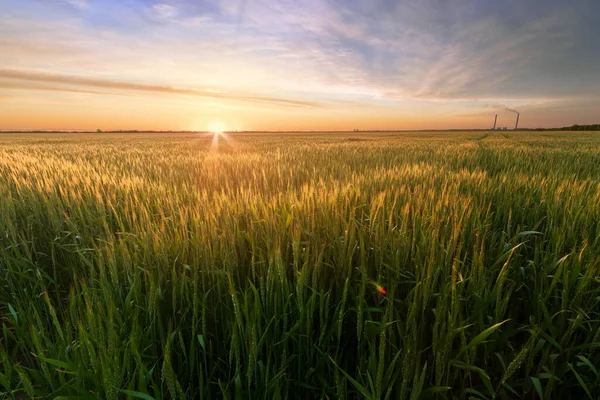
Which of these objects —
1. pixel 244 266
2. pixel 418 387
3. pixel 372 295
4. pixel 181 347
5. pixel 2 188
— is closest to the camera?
pixel 418 387

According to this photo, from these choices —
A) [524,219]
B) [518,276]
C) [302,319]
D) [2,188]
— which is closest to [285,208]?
[302,319]

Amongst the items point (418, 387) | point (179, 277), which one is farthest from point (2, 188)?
point (418, 387)

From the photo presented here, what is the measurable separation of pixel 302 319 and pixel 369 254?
1.93ft

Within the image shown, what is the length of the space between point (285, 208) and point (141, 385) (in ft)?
3.85

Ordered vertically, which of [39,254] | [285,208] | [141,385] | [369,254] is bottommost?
[39,254]

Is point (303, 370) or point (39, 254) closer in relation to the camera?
point (303, 370)

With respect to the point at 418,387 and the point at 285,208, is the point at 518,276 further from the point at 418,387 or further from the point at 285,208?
the point at 285,208

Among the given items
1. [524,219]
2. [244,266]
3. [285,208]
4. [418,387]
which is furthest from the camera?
[524,219]

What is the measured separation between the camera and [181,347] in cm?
105

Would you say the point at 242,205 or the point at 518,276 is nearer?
the point at 518,276

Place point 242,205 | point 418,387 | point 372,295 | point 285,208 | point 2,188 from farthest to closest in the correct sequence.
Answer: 1. point 2,188
2. point 242,205
3. point 285,208
4. point 372,295
5. point 418,387

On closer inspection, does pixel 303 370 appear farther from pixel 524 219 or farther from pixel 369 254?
pixel 524 219

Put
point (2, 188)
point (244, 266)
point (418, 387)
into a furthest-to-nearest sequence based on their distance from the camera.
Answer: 1. point (2, 188)
2. point (244, 266)
3. point (418, 387)

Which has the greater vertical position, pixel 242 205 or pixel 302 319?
pixel 242 205
